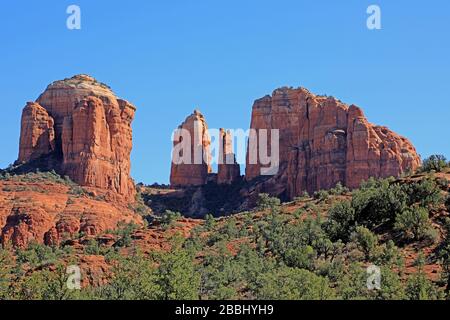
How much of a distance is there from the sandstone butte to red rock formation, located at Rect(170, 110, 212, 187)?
786 inches

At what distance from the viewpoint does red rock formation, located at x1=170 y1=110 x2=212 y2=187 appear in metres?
153

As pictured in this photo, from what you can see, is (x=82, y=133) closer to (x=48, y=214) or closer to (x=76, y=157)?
(x=76, y=157)

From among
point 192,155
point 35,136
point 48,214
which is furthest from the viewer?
point 192,155

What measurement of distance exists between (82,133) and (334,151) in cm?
3554

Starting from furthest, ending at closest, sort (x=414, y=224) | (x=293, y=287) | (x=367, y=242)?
(x=414, y=224)
(x=367, y=242)
(x=293, y=287)

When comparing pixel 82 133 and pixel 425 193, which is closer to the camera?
pixel 425 193

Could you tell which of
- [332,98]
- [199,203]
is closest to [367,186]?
[332,98]

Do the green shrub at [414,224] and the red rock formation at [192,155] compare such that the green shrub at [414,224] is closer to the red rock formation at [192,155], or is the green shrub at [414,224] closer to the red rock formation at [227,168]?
the red rock formation at [227,168]

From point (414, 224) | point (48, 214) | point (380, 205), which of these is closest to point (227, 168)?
point (48, 214)

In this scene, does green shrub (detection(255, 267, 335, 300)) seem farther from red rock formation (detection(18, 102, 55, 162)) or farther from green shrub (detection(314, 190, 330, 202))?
red rock formation (detection(18, 102, 55, 162))

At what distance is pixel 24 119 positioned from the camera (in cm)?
13012

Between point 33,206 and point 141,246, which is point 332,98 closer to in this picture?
point 33,206

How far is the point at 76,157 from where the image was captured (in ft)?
408

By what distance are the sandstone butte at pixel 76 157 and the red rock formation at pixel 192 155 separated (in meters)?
20.0
